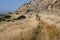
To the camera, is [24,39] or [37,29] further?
[37,29]

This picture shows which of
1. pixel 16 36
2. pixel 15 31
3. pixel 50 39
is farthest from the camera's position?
pixel 15 31

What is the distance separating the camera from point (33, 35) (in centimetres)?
2238

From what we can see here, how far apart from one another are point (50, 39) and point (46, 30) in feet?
7.88

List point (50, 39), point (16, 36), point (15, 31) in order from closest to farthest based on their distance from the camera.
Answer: point (50, 39), point (16, 36), point (15, 31)

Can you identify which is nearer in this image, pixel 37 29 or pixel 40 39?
pixel 40 39

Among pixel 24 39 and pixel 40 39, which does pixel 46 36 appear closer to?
pixel 40 39

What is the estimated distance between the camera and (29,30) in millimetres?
23578

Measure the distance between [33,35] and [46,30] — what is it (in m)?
1.81

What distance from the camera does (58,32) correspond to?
21.3 meters

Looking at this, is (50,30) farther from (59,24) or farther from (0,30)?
(0,30)

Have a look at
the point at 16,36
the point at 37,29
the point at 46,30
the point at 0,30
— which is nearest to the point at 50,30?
the point at 46,30

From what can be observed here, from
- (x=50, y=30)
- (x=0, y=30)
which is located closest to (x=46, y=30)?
(x=50, y=30)

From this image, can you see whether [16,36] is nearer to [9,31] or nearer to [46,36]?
[9,31]

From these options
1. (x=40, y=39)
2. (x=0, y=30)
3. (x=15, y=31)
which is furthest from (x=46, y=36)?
(x=0, y=30)
